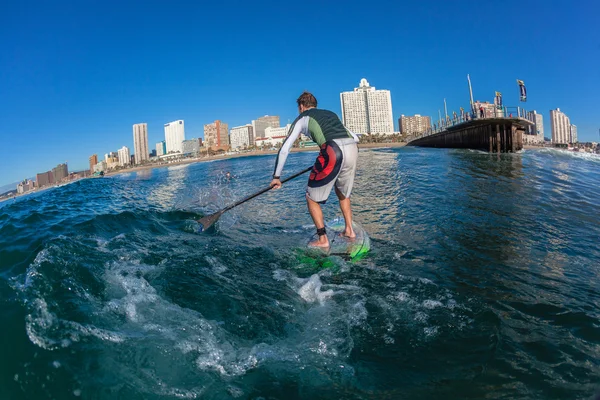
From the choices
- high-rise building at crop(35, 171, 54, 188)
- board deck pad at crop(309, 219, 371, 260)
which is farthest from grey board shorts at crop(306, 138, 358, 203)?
high-rise building at crop(35, 171, 54, 188)

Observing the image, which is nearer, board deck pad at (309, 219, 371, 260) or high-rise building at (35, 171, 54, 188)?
board deck pad at (309, 219, 371, 260)

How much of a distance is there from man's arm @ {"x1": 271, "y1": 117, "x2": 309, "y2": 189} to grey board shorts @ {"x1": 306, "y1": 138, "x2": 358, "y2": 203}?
0.46m

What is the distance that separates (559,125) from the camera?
16412 centimetres

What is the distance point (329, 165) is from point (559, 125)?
211166mm

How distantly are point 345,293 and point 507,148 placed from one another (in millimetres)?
29936

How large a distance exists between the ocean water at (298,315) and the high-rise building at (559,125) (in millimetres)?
205827

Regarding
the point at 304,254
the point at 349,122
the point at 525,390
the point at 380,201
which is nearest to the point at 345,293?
the point at 304,254

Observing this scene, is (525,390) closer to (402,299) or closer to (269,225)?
(402,299)

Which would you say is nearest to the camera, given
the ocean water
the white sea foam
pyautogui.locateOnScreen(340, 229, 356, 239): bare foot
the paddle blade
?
the ocean water

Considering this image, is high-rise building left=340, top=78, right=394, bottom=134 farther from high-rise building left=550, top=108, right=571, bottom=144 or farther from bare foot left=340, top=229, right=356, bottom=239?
bare foot left=340, top=229, right=356, bottom=239

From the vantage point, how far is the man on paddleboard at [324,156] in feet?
15.5

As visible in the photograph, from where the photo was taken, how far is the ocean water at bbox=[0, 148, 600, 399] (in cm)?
200

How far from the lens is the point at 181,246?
500 cm

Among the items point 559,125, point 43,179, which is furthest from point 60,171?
point 559,125
